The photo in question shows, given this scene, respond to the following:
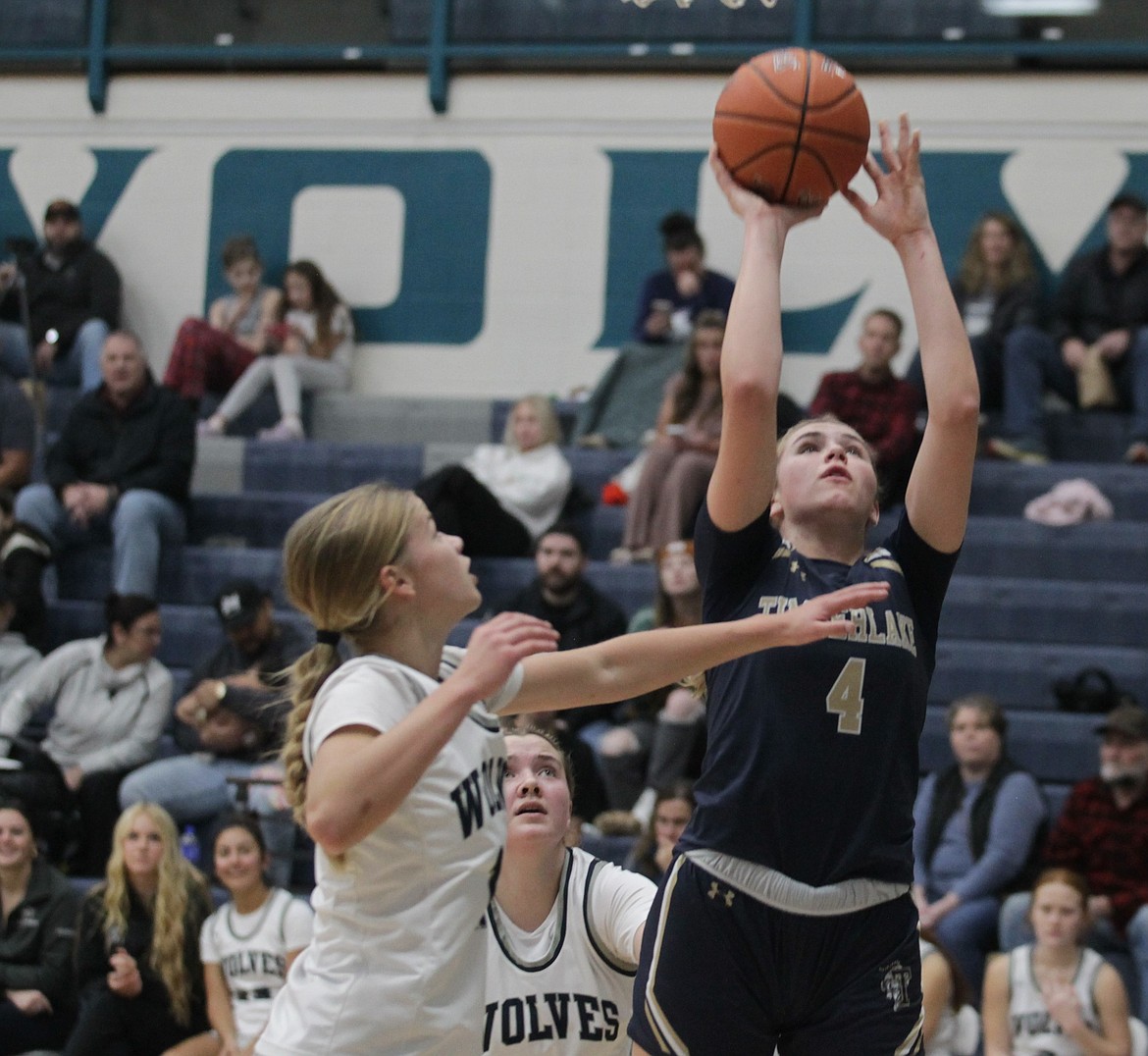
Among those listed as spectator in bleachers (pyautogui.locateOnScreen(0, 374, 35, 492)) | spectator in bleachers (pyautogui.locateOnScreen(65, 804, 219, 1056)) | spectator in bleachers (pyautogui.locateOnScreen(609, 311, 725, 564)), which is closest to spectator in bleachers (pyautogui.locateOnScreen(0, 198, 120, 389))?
spectator in bleachers (pyautogui.locateOnScreen(0, 374, 35, 492))

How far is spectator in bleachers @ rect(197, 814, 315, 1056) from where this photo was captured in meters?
6.84

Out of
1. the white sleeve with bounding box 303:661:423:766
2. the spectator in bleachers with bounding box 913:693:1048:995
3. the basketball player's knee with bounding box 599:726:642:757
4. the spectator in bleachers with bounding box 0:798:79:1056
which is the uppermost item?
the white sleeve with bounding box 303:661:423:766

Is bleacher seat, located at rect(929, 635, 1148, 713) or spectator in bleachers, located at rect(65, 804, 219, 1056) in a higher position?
bleacher seat, located at rect(929, 635, 1148, 713)

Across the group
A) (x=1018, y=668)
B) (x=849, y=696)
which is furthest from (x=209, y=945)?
(x=849, y=696)

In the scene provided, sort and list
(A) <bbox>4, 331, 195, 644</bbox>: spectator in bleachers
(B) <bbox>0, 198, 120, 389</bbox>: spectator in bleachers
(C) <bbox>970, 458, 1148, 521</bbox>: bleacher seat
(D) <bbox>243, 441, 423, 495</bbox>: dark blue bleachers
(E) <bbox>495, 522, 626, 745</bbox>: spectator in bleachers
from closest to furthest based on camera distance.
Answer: (E) <bbox>495, 522, 626, 745</bbox>: spectator in bleachers
(C) <bbox>970, 458, 1148, 521</bbox>: bleacher seat
(A) <bbox>4, 331, 195, 644</bbox>: spectator in bleachers
(D) <bbox>243, 441, 423, 495</bbox>: dark blue bleachers
(B) <bbox>0, 198, 120, 389</bbox>: spectator in bleachers

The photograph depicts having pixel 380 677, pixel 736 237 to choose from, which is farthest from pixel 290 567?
pixel 736 237

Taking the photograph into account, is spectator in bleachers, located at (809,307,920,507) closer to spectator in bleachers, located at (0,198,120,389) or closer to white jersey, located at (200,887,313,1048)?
white jersey, located at (200,887,313,1048)

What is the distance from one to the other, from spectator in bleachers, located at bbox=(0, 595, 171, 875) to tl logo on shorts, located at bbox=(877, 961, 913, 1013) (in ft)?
18.3

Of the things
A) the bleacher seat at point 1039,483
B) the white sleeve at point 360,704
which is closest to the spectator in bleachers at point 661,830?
the bleacher seat at point 1039,483

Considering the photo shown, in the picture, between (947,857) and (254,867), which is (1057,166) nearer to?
(947,857)

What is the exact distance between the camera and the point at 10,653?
8.74m

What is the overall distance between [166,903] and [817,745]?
465cm

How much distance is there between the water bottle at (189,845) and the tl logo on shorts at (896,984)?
5.00m

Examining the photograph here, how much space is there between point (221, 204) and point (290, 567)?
32.1 ft
